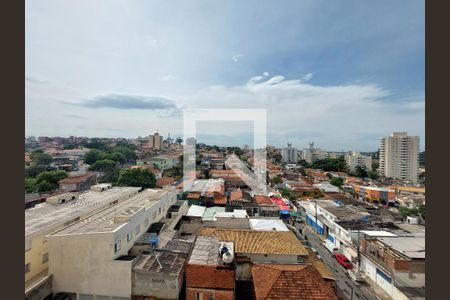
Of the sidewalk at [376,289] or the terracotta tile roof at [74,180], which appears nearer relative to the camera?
the sidewalk at [376,289]

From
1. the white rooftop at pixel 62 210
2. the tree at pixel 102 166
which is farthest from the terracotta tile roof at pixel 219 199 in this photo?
the tree at pixel 102 166

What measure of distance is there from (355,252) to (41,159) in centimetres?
3361

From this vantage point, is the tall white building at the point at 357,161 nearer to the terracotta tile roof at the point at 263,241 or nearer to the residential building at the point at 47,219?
the terracotta tile roof at the point at 263,241

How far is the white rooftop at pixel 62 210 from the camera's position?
6469 millimetres

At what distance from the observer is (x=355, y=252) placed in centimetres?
966

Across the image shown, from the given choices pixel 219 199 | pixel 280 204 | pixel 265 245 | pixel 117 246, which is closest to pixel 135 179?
pixel 219 199

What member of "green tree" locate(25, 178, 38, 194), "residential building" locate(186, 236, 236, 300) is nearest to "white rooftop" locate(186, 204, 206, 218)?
"residential building" locate(186, 236, 236, 300)

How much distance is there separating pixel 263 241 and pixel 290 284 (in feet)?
8.28

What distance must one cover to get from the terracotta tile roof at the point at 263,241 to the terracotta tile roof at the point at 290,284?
4.65ft

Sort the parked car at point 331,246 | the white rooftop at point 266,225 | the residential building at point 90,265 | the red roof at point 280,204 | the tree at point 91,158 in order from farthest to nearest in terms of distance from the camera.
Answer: the tree at point 91,158
the red roof at point 280,204
the parked car at point 331,246
the white rooftop at point 266,225
the residential building at point 90,265

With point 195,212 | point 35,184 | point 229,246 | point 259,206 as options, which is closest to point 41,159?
point 35,184

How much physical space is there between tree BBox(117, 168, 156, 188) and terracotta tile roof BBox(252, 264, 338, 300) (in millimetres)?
13828

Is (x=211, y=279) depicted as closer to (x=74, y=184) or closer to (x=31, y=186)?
(x=74, y=184)

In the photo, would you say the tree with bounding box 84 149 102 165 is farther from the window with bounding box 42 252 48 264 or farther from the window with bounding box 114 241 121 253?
the window with bounding box 114 241 121 253
